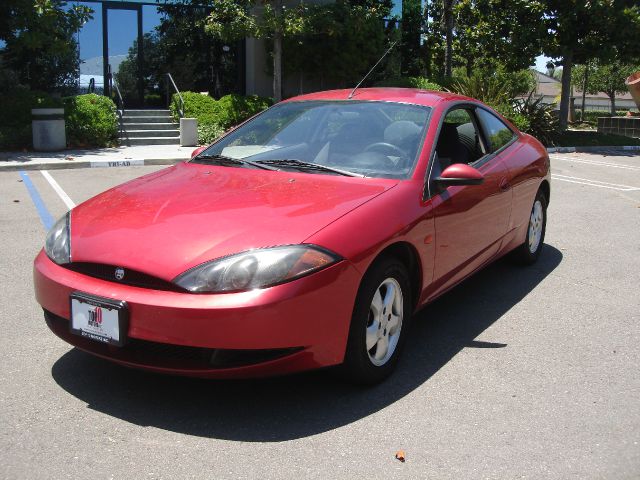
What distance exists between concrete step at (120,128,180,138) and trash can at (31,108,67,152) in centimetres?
203

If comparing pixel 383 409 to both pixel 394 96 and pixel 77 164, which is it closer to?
pixel 394 96

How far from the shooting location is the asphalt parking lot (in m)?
2.92

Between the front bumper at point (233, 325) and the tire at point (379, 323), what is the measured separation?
9 cm

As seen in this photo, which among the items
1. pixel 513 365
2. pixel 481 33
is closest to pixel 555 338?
pixel 513 365

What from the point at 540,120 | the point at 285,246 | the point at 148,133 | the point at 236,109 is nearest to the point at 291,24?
the point at 236,109

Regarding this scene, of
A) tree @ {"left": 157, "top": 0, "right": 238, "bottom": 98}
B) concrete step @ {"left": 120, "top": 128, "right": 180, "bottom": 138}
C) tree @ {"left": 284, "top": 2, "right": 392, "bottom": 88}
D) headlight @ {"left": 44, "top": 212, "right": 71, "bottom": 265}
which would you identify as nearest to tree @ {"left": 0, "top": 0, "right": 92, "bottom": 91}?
concrete step @ {"left": 120, "top": 128, "right": 180, "bottom": 138}

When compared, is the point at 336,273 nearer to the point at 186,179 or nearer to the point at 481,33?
the point at 186,179

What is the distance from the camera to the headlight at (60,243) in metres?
3.47

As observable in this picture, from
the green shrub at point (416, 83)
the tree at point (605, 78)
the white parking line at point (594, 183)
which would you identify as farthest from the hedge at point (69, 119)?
the tree at point (605, 78)

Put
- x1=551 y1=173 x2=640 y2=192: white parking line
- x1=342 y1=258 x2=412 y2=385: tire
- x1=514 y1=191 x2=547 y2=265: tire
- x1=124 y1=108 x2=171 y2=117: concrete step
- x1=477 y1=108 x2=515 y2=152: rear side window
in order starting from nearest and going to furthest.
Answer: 1. x1=342 y1=258 x2=412 y2=385: tire
2. x1=477 y1=108 x2=515 y2=152: rear side window
3. x1=514 y1=191 x2=547 y2=265: tire
4. x1=551 y1=173 x2=640 y2=192: white parking line
5. x1=124 y1=108 x2=171 y2=117: concrete step

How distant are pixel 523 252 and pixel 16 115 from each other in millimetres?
12455

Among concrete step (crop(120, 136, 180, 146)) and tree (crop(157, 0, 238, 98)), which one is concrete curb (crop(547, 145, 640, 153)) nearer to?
concrete step (crop(120, 136, 180, 146))

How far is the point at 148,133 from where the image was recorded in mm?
17172

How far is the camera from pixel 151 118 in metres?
18.2
